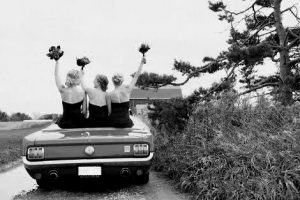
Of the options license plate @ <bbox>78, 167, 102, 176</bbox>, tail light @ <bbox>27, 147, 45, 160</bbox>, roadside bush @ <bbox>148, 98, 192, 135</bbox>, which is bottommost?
license plate @ <bbox>78, 167, 102, 176</bbox>

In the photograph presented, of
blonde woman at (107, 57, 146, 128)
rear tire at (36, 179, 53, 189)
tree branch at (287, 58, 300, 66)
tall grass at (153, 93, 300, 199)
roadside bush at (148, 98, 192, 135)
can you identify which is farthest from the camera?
tree branch at (287, 58, 300, 66)

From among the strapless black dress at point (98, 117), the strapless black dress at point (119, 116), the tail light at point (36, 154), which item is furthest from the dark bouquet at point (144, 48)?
the tail light at point (36, 154)

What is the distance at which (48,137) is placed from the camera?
21.2ft

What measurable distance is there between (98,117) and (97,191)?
4.12 feet

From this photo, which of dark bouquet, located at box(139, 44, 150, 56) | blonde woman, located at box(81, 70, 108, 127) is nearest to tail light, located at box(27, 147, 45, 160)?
blonde woman, located at box(81, 70, 108, 127)

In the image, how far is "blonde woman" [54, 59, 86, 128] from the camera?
711 centimetres

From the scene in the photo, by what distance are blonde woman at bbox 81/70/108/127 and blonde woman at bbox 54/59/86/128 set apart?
14 centimetres

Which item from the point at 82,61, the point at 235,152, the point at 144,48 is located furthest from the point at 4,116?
the point at 235,152

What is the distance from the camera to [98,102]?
7195 mm

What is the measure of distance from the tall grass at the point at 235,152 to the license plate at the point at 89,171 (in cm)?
130

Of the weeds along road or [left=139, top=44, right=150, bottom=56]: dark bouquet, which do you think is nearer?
the weeds along road

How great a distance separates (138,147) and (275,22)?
36.6 ft

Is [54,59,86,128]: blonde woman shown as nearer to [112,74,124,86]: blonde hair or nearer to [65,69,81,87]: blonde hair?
[65,69,81,87]: blonde hair

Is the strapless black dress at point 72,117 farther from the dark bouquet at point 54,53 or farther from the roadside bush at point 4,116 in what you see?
the roadside bush at point 4,116
